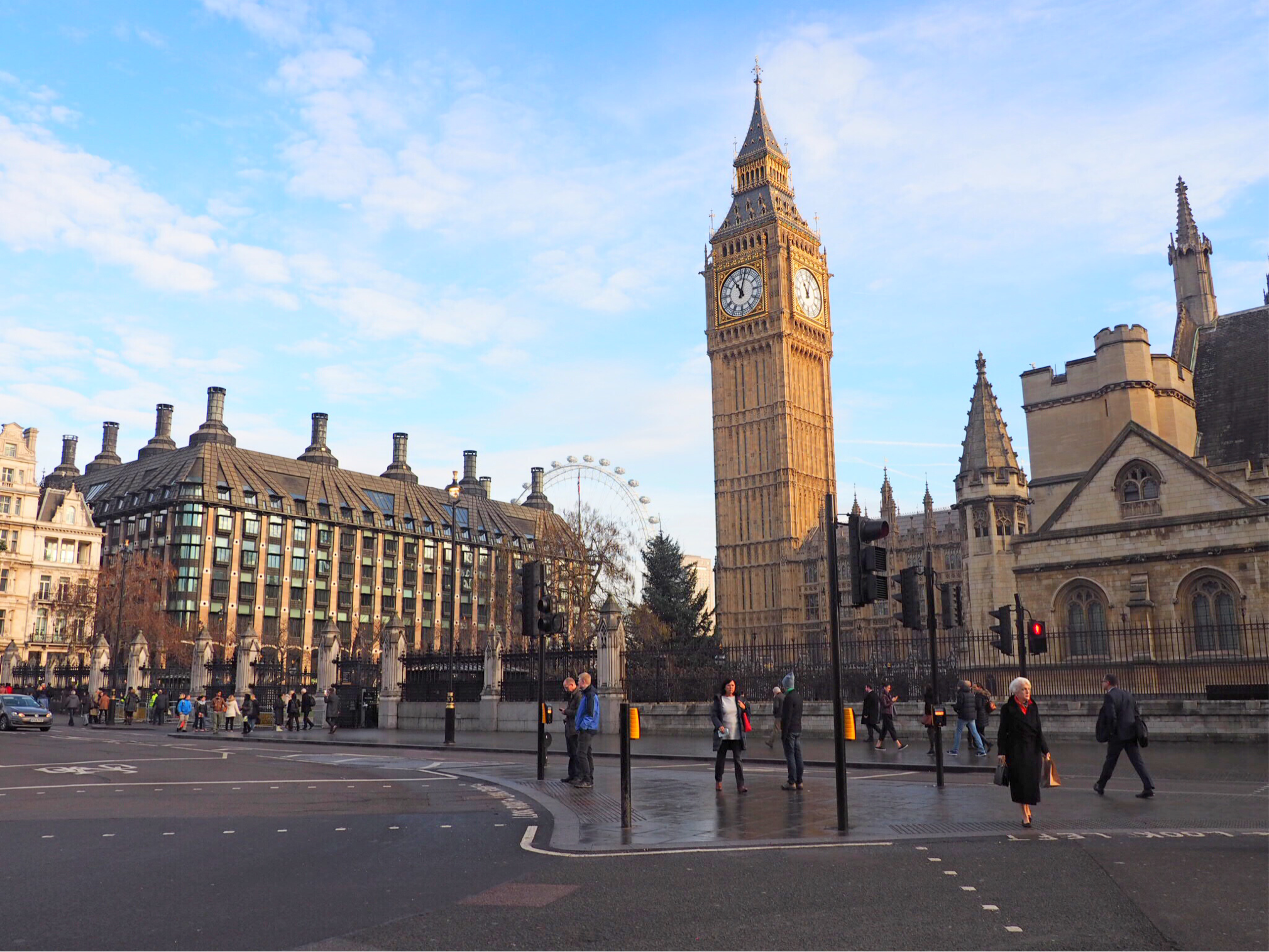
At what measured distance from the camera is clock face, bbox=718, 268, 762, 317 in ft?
316

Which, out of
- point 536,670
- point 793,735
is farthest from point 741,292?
point 793,735

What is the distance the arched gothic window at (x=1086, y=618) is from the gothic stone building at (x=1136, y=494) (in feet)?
0.15

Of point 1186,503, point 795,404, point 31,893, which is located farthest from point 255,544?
point 31,893

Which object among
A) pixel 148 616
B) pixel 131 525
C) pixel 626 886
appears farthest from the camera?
pixel 131 525

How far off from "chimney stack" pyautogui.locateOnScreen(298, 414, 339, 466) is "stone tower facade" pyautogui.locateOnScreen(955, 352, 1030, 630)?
84.3 m

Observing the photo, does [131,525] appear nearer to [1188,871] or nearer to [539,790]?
[539,790]

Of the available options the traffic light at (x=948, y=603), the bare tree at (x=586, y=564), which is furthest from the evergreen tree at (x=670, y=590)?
the traffic light at (x=948, y=603)

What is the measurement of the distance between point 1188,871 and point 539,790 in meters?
8.66

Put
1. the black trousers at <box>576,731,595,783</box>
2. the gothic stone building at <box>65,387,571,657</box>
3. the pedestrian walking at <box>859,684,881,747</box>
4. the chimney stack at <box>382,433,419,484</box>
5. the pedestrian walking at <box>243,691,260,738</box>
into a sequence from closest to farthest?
the black trousers at <box>576,731,595,783</box>
the pedestrian walking at <box>859,684,881,747</box>
the pedestrian walking at <box>243,691,260,738</box>
the gothic stone building at <box>65,387,571,657</box>
the chimney stack at <box>382,433,419,484</box>

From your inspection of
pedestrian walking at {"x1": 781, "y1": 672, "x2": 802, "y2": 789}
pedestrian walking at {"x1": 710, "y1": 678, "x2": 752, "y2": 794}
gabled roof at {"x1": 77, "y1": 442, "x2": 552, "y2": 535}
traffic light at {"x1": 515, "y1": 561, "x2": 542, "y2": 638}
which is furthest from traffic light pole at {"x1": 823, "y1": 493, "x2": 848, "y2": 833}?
gabled roof at {"x1": 77, "y1": 442, "x2": 552, "y2": 535}

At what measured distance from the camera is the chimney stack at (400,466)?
12119 cm

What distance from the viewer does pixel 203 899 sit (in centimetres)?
724

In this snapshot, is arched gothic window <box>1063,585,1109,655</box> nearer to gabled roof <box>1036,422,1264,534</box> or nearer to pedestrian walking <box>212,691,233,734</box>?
gabled roof <box>1036,422,1264,534</box>

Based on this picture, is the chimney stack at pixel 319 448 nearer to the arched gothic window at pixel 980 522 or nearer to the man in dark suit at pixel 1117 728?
the arched gothic window at pixel 980 522
